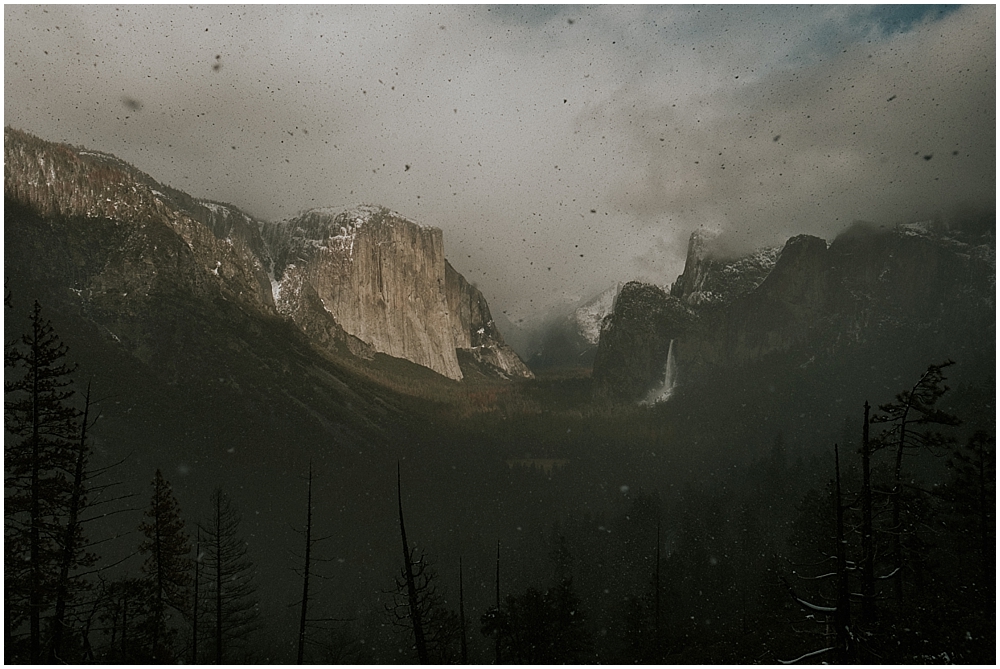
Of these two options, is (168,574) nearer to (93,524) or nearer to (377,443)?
(93,524)

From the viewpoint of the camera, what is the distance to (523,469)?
145 metres

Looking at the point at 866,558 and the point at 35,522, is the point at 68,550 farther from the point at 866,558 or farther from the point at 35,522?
the point at 866,558

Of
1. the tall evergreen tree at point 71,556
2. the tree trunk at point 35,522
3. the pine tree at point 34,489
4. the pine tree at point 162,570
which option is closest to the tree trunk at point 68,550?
the tall evergreen tree at point 71,556

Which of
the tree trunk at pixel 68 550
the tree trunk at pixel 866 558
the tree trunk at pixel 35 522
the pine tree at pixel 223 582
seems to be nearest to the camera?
the tree trunk at pixel 866 558

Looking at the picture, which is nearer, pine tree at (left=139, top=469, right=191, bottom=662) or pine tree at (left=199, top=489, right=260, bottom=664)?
pine tree at (left=139, top=469, right=191, bottom=662)

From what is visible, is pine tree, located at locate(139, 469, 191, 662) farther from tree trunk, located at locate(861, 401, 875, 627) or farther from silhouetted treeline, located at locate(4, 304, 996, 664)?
tree trunk, located at locate(861, 401, 875, 627)

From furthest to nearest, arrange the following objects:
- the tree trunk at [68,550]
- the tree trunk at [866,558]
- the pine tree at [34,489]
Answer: the tree trunk at [68,550] < the pine tree at [34,489] < the tree trunk at [866,558]

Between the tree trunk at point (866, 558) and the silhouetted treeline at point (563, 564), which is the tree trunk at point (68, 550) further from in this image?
the tree trunk at point (866, 558)

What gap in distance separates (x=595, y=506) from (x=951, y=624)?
95.3m

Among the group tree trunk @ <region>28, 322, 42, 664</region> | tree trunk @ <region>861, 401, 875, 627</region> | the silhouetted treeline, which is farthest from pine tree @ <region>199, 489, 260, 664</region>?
tree trunk @ <region>861, 401, 875, 627</region>

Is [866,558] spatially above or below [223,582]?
above

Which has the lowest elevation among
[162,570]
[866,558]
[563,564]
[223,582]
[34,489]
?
[563,564]

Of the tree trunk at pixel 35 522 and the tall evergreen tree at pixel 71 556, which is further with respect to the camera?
the tall evergreen tree at pixel 71 556

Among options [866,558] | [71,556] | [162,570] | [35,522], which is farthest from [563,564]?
[866,558]
